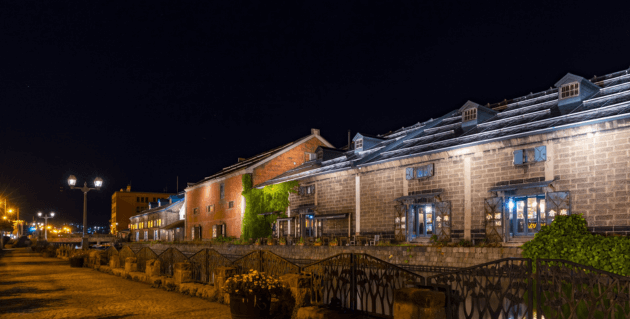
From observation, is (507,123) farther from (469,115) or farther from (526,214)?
(526,214)

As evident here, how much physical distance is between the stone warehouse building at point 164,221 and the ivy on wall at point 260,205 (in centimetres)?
1918

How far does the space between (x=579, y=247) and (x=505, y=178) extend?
6.68 meters

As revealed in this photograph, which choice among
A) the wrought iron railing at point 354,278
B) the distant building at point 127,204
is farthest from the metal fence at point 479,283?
the distant building at point 127,204

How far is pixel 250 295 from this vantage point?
8852mm

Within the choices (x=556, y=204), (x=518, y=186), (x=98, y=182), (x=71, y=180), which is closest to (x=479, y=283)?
(x=556, y=204)

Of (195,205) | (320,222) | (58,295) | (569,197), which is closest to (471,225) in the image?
(569,197)

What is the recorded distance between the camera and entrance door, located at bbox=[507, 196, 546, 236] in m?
20.0

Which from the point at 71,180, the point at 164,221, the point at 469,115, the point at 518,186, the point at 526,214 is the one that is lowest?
the point at 164,221

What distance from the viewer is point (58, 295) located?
14453 millimetres

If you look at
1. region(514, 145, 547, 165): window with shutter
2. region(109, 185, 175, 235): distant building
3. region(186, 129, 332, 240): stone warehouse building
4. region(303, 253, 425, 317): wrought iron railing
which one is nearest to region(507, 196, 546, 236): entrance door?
region(514, 145, 547, 165): window with shutter

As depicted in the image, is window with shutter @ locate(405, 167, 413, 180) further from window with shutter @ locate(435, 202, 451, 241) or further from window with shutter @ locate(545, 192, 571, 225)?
window with shutter @ locate(545, 192, 571, 225)

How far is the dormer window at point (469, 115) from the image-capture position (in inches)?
989

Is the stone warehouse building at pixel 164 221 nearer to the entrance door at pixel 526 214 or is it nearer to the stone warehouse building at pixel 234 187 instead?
the stone warehouse building at pixel 234 187

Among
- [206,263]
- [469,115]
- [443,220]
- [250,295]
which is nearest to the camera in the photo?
[250,295]
